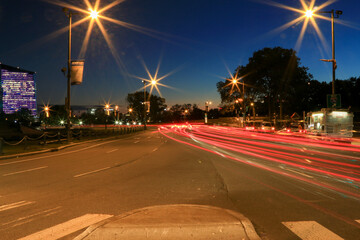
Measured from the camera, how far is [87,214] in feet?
18.3

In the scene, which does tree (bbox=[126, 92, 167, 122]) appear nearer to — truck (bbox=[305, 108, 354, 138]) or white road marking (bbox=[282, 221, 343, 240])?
truck (bbox=[305, 108, 354, 138])

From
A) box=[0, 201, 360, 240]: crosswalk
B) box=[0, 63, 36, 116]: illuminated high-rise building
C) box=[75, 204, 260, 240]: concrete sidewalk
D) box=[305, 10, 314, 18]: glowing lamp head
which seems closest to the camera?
box=[75, 204, 260, 240]: concrete sidewalk

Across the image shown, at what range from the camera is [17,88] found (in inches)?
7441

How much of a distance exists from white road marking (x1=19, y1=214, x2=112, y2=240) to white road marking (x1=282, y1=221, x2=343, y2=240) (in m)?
3.59

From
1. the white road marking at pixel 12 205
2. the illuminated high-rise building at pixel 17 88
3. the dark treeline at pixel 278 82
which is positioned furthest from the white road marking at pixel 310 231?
the illuminated high-rise building at pixel 17 88

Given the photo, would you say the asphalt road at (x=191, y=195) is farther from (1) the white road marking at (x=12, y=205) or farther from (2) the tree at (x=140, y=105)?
(2) the tree at (x=140, y=105)

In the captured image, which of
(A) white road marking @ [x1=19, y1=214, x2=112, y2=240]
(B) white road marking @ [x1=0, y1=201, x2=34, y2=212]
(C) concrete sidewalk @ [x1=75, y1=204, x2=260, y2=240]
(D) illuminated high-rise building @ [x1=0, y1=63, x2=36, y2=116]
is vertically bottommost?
(B) white road marking @ [x1=0, y1=201, x2=34, y2=212]

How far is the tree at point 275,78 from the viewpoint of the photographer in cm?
5634

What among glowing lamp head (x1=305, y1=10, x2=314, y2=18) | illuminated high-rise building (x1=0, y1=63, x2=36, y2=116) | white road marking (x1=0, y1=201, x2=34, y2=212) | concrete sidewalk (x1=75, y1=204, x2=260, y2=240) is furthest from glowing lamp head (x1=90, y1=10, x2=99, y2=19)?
illuminated high-rise building (x1=0, y1=63, x2=36, y2=116)

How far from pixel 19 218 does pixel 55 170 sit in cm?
621

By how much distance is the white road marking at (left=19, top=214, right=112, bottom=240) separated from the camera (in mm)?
4537

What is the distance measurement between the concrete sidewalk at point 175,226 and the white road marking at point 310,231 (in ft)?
2.62

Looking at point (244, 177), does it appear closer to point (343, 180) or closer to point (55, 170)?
point (343, 180)

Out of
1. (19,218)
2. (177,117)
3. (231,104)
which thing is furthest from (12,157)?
(177,117)
